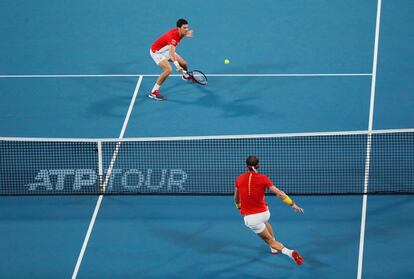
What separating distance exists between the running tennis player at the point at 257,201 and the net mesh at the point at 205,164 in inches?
84.9

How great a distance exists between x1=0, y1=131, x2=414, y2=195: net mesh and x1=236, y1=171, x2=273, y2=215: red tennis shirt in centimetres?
236

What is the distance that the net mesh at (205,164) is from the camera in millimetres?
14133

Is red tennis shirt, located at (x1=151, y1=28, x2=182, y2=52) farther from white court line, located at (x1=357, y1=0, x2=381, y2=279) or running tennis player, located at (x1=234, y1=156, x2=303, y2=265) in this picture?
running tennis player, located at (x1=234, y1=156, x2=303, y2=265)

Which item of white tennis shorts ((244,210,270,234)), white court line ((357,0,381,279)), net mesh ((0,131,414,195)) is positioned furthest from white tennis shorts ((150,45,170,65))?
white tennis shorts ((244,210,270,234))

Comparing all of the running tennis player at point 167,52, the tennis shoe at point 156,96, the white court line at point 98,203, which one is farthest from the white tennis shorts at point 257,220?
the tennis shoe at point 156,96

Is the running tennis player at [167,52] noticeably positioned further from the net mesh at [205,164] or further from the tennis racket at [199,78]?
the net mesh at [205,164]

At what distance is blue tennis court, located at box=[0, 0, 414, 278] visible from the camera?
41.3ft

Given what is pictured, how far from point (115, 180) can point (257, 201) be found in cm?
350

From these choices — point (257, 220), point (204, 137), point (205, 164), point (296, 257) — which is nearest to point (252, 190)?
point (257, 220)

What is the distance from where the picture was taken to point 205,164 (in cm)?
1457

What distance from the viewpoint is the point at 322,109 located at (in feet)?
54.0

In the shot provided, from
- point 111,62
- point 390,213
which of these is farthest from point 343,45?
point 390,213

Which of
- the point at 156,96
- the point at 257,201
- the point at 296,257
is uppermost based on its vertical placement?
the point at 156,96

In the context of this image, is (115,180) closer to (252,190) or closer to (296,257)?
(252,190)
